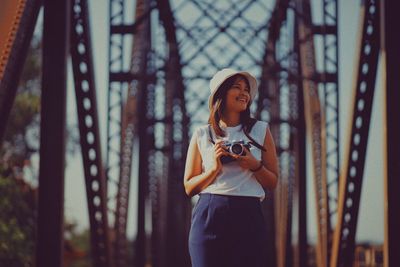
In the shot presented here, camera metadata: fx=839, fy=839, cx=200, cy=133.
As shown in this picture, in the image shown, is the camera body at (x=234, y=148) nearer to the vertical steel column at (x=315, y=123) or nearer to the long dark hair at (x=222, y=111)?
the long dark hair at (x=222, y=111)

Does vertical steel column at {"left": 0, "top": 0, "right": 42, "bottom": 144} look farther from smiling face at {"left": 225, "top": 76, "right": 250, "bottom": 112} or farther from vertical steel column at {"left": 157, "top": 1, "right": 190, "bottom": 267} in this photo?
vertical steel column at {"left": 157, "top": 1, "right": 190, "bottom": 267}

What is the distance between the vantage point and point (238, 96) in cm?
322

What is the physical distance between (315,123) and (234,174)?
8857mm

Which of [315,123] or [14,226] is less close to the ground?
[315,123]

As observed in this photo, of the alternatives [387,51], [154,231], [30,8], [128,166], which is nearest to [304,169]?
[128,166]

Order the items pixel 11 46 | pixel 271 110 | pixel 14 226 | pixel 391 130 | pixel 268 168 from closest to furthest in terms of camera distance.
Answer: pixel 268 168 < pixel 11 46 < pixel 391 130 < pixel 14 226 < pixel 271 110

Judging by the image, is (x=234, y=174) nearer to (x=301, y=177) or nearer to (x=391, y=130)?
(x=391, y=130)

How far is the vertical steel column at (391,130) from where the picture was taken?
18.6 feet

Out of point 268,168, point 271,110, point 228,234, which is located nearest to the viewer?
point 228,234

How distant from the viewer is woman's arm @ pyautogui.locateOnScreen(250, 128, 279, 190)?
10.4 ft

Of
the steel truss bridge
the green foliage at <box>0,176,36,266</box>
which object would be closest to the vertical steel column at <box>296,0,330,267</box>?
the steel truss bridge

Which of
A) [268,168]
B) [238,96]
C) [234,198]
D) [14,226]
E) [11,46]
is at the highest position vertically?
[11,46]

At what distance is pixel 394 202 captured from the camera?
225 inches

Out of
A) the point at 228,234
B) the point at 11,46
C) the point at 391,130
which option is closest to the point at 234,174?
the point at 228,234
